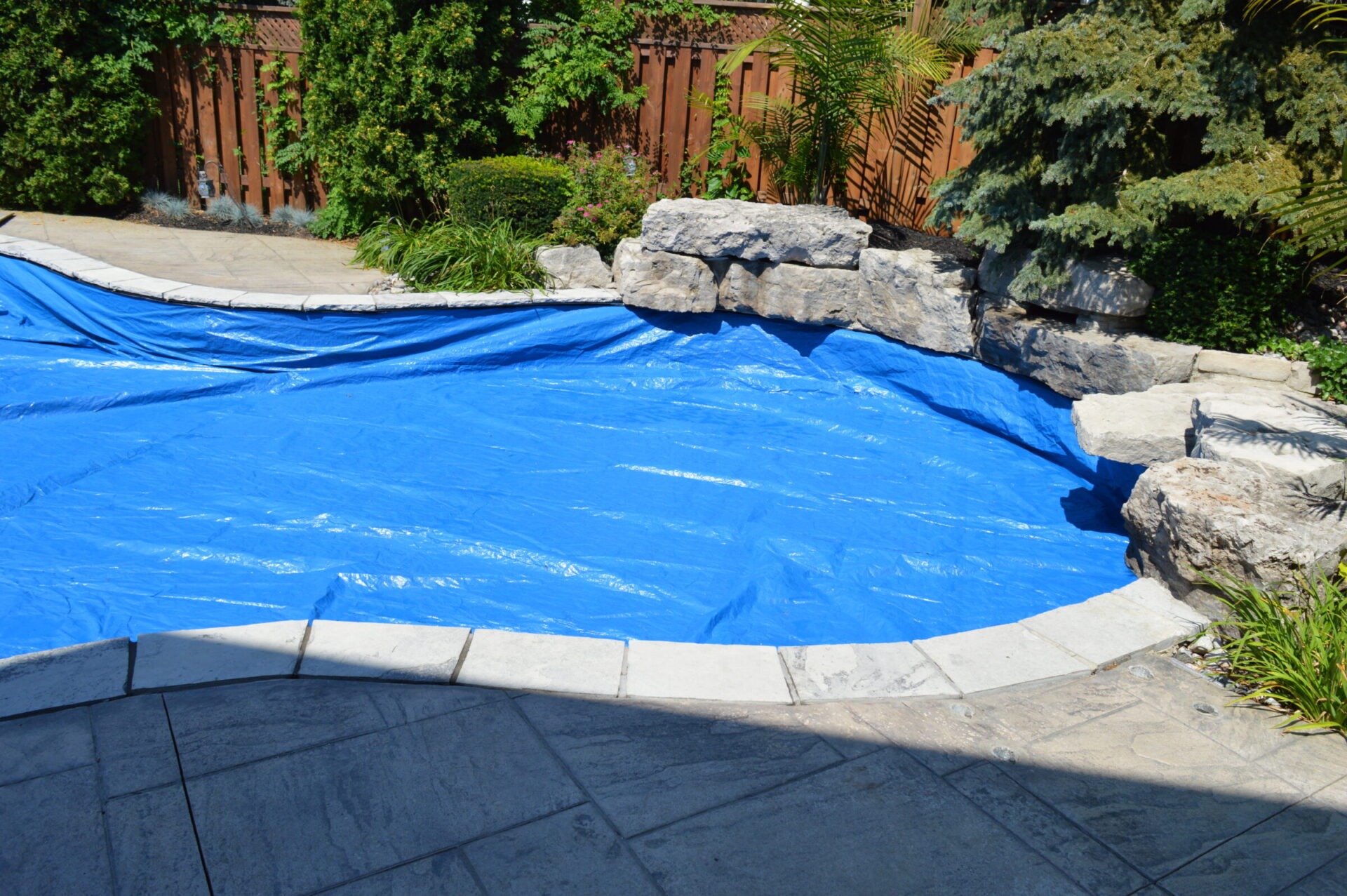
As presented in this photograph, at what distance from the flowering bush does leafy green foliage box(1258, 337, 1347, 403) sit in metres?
4.25

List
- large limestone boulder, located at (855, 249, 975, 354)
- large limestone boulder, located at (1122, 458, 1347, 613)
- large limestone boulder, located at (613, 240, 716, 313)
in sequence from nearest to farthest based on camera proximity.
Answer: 1. large limestone boulder, located at (1122, 458, 1347, 613)
2. large limestone boulder, located at (855, 249, 975, 354)
3. large limestone boulder, located at (613, 240, 716, 313)

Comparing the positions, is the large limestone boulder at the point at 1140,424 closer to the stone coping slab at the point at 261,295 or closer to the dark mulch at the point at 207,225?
the stone coping slab at the point at 261,295

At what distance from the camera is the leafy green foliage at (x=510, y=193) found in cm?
728

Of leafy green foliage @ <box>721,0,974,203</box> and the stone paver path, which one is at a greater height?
leafy green foliage @ <box>721,0,974,203</box>

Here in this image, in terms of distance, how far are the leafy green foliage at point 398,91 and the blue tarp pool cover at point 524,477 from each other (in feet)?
7.12

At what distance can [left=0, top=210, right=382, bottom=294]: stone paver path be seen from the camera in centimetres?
685

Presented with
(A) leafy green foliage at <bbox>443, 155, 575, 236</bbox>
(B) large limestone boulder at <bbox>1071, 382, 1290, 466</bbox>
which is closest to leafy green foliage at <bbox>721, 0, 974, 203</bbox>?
(A) leafy green foliage at <bbox>443, 155, 575, 236</bbox>

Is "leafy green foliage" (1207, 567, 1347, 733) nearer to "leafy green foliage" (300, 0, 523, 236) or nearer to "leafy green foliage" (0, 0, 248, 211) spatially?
"leafy green foliage" (300, 0, 523, 236)

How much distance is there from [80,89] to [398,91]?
3105 mm

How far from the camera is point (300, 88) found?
8.62 metres

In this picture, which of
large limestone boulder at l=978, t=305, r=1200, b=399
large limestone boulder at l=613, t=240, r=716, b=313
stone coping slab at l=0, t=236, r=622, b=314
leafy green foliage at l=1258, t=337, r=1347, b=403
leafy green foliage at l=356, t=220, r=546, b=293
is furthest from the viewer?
leafy green foliage at l=356, t=220, r=546, b=293

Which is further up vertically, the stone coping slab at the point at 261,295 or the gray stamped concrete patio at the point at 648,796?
the stone coping slab at the point at 261,295

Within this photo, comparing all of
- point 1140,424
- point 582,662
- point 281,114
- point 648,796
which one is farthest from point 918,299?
point 281,114

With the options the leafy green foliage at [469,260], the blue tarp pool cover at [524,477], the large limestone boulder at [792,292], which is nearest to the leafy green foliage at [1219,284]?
the blue tarp pool cover at [524,477]
